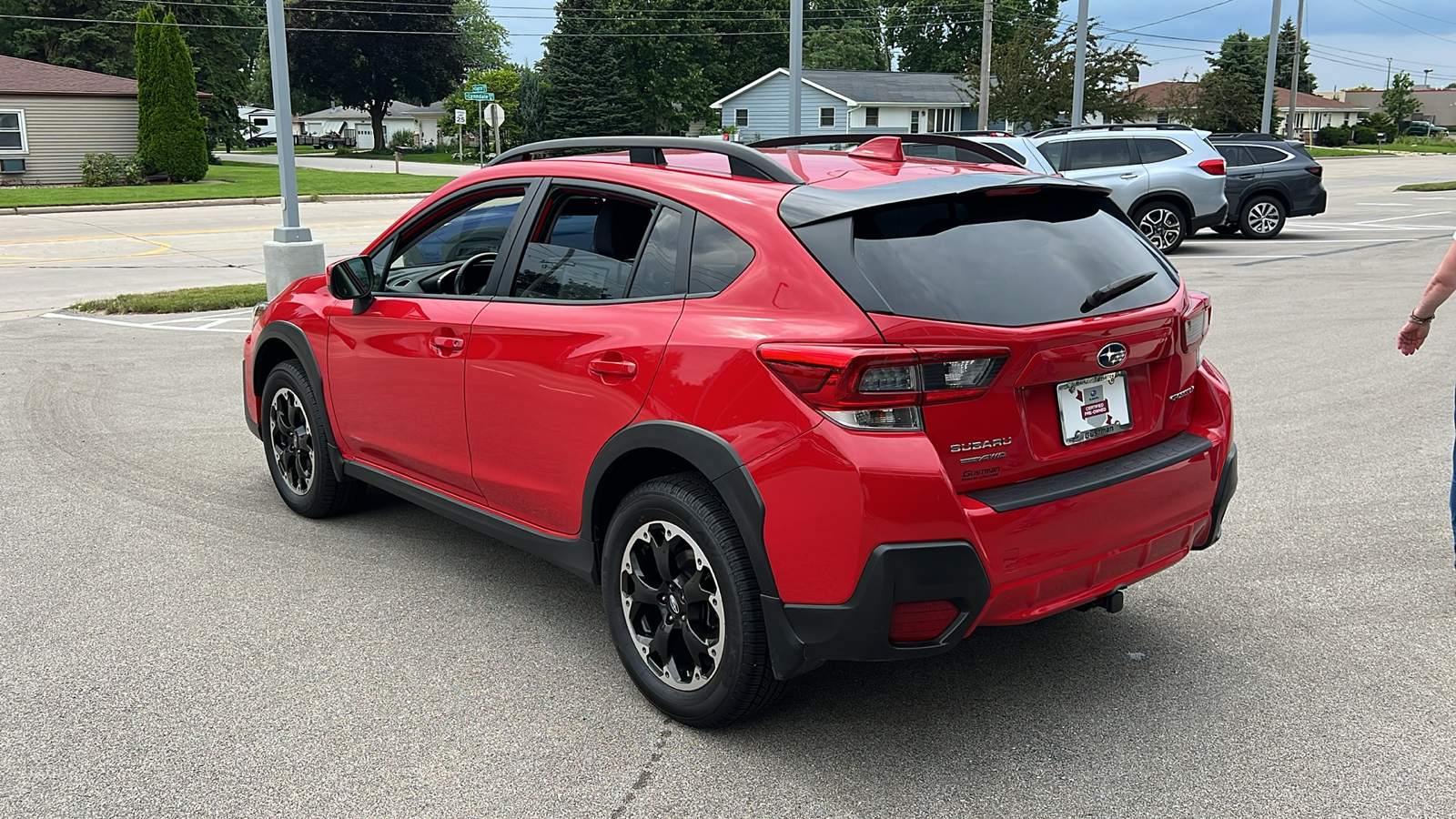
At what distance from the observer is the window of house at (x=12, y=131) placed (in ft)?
118

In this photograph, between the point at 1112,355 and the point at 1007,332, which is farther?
the point at 1112,355

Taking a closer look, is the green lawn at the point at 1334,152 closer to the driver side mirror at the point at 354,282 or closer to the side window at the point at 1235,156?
the side window at the point at 1235,156

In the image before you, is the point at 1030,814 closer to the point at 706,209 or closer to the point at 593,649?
the point at 593,649

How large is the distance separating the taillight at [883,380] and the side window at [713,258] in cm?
47

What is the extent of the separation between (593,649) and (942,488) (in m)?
1.66

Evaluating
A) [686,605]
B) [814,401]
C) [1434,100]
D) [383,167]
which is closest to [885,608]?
[814,401]

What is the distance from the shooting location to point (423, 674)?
391 centimetres

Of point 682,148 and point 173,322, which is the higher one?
point 682,148

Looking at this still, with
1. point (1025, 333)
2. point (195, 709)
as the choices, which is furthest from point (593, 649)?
point (1025, 333)

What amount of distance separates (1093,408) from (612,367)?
1.43 metres

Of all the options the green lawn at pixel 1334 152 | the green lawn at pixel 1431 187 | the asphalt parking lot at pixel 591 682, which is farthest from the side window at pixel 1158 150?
the green lawn at pixel 1334 152

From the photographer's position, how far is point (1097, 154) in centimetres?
1777

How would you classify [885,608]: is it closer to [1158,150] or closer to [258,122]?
[1158,150]

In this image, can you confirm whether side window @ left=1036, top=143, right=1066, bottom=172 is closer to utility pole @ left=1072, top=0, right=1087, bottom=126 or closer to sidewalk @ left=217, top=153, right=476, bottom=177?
utility pole @ left=1072, top=0, right=1087, bottom=126
